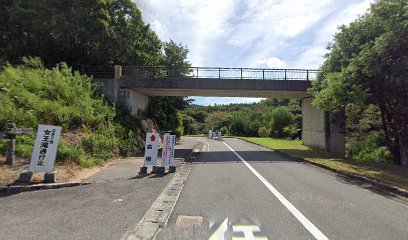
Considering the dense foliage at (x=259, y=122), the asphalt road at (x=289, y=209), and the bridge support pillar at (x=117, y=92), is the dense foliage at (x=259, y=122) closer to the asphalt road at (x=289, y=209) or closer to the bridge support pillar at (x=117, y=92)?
the bridge support pillar at (x=117, y=92)

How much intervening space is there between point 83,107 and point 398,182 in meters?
14.6

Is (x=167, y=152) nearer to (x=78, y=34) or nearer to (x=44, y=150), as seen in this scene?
(x=44, y=150)

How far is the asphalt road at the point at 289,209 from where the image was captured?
5652mm

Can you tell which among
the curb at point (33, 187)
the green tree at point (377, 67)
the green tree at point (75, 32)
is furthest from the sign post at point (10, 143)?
the green tree at point (75, 32)

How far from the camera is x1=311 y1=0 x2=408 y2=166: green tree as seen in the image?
543 inches

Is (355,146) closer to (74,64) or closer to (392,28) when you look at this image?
(392,28)

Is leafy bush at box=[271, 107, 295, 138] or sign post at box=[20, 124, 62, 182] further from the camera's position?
leafy bush at box=[271, 107, 295, 138]

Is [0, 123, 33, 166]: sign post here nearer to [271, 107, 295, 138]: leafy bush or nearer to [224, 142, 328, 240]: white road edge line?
[224, 142, 328, 240]: white road edge line

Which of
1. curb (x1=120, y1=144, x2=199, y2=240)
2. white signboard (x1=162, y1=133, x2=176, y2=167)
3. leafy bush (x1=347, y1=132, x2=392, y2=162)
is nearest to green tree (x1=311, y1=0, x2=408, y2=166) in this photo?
leafy bush (x1=347, y1=132, x2=392, y2=162)

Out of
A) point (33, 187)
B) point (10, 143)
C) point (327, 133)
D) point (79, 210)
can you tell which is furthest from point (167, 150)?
point (327, 133)

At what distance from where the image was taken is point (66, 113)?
15.9m

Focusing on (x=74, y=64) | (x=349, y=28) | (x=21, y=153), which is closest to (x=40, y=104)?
(x=21, y=153)

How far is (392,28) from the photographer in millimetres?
13703

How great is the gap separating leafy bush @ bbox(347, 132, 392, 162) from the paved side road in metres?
18.6
